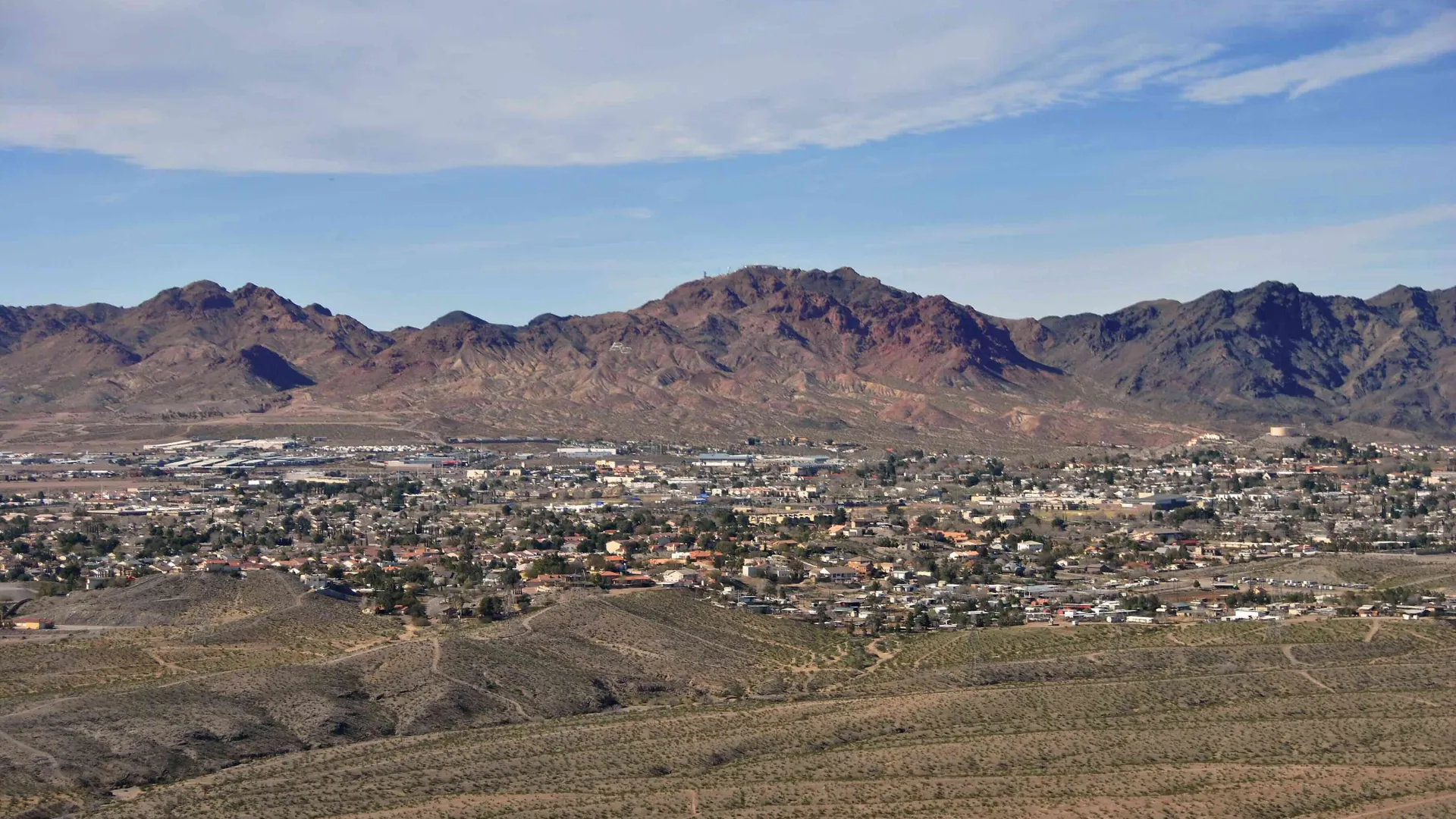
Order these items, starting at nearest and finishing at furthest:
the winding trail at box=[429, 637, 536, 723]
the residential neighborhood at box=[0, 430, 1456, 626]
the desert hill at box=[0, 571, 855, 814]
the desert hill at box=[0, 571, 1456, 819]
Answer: the desert hill at box=[0, 571, 1456, 819] < the desert hill at box=[0, 571, 855, 814] < the winding trail at box=[429, 637, 536, 723] < the residential neighborhood at box=[0, 430, 1456, 626]

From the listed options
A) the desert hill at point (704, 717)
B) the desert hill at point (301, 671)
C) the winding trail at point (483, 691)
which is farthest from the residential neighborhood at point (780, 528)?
the winding trail at point (483, 691)

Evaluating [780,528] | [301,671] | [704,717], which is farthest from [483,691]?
[780,528]

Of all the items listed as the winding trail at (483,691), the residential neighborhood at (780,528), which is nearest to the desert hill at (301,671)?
the winding trail at (483,691)

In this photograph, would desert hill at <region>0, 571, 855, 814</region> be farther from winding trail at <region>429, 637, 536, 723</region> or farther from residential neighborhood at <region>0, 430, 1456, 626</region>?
residential neighborhood at <region>0, 430, 1456, 626</region>

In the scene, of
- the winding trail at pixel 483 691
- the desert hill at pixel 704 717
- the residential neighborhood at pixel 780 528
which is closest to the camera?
the desert hill at pixel 704 717

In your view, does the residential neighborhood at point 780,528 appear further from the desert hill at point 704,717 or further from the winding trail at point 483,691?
the winding trail at point 483,691

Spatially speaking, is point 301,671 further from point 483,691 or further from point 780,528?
point 780,528

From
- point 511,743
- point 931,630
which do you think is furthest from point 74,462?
point 511,743

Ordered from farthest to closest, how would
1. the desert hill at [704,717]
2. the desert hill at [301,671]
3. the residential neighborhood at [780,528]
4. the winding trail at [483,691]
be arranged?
the residential neighborhood at [780,528], the winding trail at [483,691], the desert hill at [301,671], the desert hill at [704,717]

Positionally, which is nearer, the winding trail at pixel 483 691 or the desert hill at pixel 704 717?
the desert hill at pixel 704 717

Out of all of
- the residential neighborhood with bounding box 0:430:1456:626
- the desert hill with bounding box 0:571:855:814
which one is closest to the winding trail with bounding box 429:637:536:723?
the desert hill with bounding box 0:571:855:814

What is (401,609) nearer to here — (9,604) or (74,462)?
(9,604)
